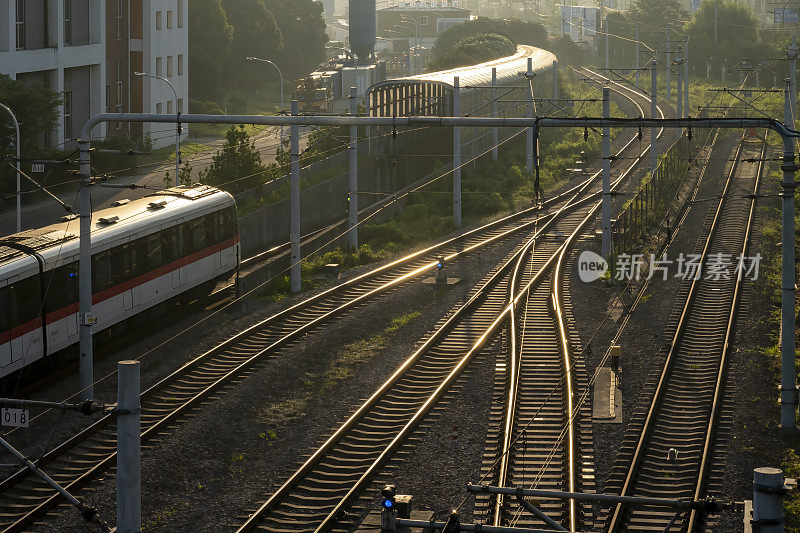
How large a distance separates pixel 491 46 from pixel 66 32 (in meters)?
38.5

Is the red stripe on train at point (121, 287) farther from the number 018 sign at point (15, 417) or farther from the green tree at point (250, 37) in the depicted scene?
the green tree at point (250, 37)

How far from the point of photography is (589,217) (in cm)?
3653

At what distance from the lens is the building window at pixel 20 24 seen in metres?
41.7

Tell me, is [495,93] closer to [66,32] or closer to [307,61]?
[66,32]

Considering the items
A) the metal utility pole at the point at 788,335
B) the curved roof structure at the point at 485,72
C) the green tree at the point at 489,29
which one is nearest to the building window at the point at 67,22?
the curved roof structure at the point at 485,72

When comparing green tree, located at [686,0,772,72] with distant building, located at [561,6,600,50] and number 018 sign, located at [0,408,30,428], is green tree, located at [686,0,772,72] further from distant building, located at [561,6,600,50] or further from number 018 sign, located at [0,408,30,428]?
number 018 sign, located at [0,408,30,428]

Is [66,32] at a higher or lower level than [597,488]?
higher

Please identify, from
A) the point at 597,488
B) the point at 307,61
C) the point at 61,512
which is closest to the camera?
the point at 61,512

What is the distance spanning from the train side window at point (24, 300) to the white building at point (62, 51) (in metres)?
21.3

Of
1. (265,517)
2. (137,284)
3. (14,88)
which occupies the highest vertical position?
(14,88)

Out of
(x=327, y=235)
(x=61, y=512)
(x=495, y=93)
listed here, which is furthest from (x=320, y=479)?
(x=495, y=93)

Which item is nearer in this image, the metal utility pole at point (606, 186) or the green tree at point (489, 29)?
the metal utility pole at point (606, 186)

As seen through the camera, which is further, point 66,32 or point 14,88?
point 66,32

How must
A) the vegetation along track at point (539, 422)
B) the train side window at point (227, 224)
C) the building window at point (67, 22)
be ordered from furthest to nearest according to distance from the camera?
the building window at point (67, 22) < the train side window at point (227, 224) < the vegetation along track at point (539, 422)
